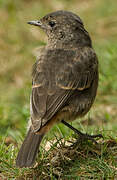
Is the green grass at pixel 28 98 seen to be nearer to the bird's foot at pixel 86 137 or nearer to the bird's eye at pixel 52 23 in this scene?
the bird's foot at pixel 86 137

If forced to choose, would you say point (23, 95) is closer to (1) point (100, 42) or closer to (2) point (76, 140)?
(1) point (100, 42)

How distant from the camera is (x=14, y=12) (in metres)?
13.6

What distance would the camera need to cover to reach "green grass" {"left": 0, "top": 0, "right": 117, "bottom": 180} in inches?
232

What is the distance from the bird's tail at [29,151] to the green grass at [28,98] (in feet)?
0.93

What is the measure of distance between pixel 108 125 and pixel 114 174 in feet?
8.48

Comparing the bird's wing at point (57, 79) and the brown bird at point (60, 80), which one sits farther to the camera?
the bird's wing at point (57, 79)

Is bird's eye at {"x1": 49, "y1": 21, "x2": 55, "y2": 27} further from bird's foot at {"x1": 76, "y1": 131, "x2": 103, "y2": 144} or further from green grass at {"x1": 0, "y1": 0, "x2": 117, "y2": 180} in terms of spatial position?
bird's foot at {"x1": 76, "y1": 131, "x2": 103, "y2": 144}

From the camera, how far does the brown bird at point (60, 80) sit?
19.2 feet

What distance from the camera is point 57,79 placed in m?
6.32

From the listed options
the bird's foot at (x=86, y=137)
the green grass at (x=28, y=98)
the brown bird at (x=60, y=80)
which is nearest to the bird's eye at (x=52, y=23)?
the brown bird at (x=60, y=80)

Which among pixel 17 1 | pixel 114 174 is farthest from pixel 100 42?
pixel 114 174

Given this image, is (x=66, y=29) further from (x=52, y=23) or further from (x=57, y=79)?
(x=57, y=79)

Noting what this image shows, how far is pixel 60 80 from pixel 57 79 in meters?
0.04

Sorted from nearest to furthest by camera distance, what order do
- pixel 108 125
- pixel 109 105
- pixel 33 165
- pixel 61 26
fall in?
1. pixel 33 165
2. pixel 61 26
3. pixel 108 125
4. pixel 109 105
